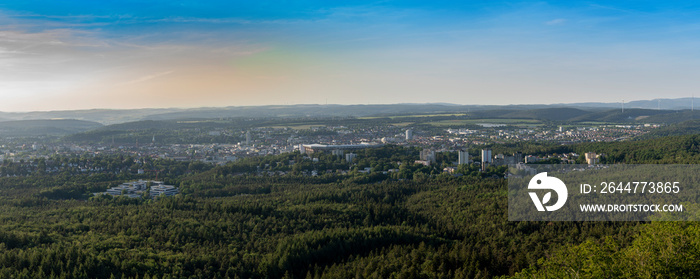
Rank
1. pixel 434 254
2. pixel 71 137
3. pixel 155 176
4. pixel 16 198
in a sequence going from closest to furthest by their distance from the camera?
pixel 434 254, pixel 16 198, pixel 155 176, pixel 71 137

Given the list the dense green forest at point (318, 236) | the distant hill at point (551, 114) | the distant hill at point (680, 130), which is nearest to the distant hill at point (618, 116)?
the distant hill at point (551, 114)

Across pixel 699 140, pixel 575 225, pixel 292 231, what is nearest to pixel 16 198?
pixel 292 231

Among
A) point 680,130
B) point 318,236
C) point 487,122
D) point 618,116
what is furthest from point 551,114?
point 318,236

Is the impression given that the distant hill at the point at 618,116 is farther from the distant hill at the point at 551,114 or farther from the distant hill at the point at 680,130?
the distant hill at the point at 680,130

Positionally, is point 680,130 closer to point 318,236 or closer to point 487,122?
point 487,122

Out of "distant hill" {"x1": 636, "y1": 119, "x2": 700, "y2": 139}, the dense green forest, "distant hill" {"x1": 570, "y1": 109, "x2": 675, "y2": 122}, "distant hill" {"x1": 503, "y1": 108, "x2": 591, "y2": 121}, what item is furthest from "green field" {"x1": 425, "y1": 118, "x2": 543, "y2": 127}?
the dense green forest

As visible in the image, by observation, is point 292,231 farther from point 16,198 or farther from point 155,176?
point 155,176

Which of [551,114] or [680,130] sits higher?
[551,114]

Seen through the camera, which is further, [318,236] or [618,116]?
[618,116]
